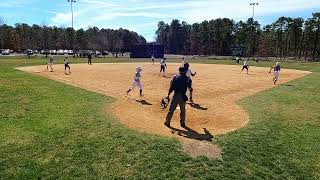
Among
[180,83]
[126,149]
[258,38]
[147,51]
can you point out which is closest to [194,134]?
[180,83]

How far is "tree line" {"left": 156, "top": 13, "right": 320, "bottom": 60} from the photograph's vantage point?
115 meters

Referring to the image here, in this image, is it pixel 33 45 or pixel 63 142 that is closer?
pixel 63 142

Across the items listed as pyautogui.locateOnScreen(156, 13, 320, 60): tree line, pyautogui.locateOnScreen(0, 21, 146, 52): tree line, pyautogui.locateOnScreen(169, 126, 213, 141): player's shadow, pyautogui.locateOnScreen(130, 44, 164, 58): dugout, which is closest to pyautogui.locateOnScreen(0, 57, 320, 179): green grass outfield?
pyautogui.locateOnScreen(169, 126, 213, 141): player's shadow

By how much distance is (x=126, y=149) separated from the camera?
11531mm

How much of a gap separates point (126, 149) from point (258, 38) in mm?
125289

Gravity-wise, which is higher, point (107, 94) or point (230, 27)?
point (230, 27)

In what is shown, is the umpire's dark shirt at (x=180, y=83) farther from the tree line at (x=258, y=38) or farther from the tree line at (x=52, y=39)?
the tree line at (x=52, y=39)

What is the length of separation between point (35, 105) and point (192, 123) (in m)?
8.43

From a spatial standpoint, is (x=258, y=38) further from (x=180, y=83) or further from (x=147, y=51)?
(x=180, y=83)

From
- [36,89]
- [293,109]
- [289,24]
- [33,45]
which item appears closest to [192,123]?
[293,109]

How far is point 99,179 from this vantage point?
9.81 metres

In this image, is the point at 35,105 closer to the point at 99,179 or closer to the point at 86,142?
the point at 86,142

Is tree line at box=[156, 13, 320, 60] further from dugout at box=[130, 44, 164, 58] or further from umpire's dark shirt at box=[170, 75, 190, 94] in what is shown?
umpire's dark shirt at box=[170, 75, 190, 94]

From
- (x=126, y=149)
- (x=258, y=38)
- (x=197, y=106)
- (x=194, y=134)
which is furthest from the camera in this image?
(x=258, y=38)
